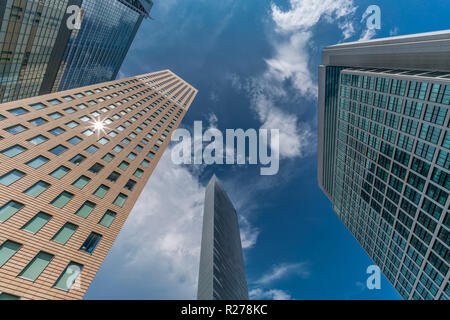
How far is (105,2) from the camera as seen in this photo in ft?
262

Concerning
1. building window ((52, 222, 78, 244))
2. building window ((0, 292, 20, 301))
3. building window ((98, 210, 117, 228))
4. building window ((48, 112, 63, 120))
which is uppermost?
building window ((48, 112, 63, 120))

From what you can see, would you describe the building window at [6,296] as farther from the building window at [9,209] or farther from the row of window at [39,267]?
the building window at [9,209]

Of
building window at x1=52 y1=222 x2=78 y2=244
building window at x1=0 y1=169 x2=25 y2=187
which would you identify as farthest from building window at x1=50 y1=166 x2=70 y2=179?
building window at x1=52 y1=222 x2=78 y2=244

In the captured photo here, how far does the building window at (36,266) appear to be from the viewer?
1505 centimetres

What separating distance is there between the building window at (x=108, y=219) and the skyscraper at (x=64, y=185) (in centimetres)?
11

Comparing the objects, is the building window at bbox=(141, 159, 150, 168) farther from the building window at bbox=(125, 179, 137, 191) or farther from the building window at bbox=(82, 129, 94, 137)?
the building window at bbox=(82, 129, 94, 137)

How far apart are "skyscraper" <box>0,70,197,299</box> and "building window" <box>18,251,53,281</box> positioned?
60 millimetres

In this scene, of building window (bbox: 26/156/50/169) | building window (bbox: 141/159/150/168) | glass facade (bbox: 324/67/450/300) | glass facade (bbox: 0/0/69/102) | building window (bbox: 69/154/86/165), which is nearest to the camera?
building window (bbox: 26/156/50/169)

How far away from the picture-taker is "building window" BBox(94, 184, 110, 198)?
2477 centimetres

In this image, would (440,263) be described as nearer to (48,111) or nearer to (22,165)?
(22,165)

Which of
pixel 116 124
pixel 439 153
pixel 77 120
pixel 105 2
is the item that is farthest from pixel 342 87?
pixel 105 2

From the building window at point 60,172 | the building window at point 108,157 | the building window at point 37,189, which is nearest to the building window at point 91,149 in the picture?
the building window at point 108,157

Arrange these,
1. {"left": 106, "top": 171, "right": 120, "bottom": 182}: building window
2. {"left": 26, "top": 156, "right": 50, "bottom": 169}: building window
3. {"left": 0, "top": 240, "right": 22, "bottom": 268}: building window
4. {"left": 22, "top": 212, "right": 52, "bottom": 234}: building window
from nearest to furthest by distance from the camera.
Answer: {"left": 0, "top": 240, "right": 22, "bottom": 268}: building window → {"left": 22, "top": 212, "right": 52, "bottom": 234}: building window → {"left": 26, "top": 156, "right": 50, "bottom": 169}: building window → {"left": 106, "top": 171, "right": 120, "bottom": 182}: building window

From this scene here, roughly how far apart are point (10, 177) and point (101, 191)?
8.32 meters
